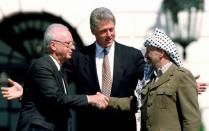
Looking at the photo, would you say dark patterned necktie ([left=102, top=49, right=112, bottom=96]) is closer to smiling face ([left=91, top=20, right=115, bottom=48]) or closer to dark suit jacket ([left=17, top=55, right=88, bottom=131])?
smiling face ([left=91, top=20, right=115, bottom=48])

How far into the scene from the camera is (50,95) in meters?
6.28

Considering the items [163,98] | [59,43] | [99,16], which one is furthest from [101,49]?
[163,98]

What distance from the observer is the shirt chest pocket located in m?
6.10

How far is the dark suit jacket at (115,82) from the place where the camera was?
6.93m

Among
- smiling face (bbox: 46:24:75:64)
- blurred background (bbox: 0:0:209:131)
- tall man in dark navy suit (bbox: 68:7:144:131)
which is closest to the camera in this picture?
smiling face (bbox: 46:24:75:64)

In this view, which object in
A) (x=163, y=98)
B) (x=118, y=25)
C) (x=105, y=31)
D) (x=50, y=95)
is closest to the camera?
(x=163, y=98)

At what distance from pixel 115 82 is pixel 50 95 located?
0.83m

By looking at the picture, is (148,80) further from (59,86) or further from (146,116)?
(59,86)

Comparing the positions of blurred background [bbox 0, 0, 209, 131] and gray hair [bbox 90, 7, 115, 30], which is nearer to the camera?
gray hair [bbox 90, 7, 115, 30]

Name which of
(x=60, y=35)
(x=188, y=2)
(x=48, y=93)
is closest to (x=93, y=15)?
(x=60, y=35)

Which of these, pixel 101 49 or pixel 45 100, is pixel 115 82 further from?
pixel 45 100

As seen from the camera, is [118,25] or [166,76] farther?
[118,25]

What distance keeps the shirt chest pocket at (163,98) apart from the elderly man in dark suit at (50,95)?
1.99ft

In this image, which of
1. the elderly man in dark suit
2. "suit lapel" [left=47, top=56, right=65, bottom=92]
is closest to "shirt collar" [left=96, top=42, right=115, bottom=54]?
the elderly man in dark suit
